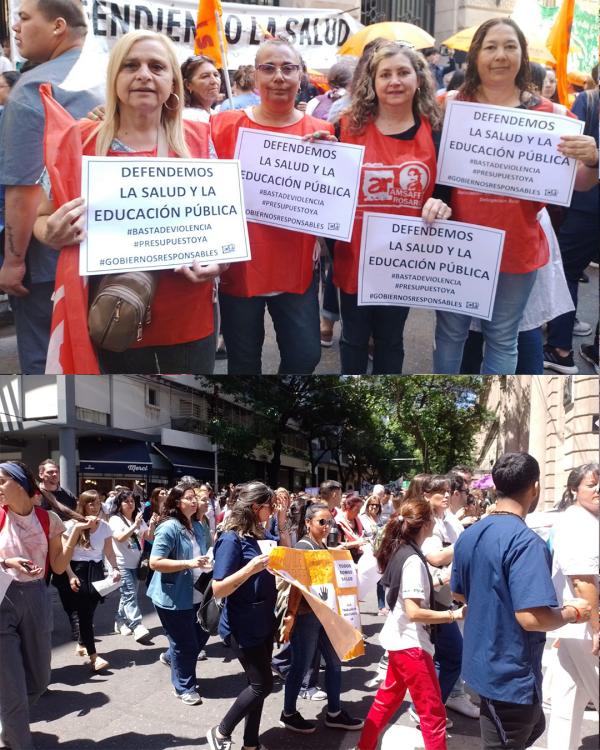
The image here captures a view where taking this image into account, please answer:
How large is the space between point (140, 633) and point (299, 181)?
7.13ft

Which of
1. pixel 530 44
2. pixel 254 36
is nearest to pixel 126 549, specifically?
pixel 254 36

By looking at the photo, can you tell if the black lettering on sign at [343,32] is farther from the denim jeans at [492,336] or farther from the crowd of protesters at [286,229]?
the denim jeans at [492,336]

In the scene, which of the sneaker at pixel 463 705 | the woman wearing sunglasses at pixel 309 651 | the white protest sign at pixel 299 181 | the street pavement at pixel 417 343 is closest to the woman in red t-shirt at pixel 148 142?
the white protest sign at pixel 299 181

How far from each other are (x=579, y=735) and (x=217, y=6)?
3.48 metres

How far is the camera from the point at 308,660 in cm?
383

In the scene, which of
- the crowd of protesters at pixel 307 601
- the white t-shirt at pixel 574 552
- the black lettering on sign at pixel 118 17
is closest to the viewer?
the crowd of protesters at pixel 307 601

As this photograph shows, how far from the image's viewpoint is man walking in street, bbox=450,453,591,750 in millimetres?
3084

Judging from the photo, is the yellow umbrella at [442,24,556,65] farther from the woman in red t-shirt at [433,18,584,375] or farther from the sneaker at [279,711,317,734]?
the sneaker at [279,711,317,734]

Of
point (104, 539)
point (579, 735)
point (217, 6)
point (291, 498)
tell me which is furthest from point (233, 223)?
point (579, 735)

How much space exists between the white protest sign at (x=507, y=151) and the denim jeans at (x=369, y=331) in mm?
666

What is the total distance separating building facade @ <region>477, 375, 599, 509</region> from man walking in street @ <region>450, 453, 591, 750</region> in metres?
0.31

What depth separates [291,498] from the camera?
12.7 ft

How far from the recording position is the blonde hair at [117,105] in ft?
11.8

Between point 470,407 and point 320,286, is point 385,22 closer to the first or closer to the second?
point 320,286
